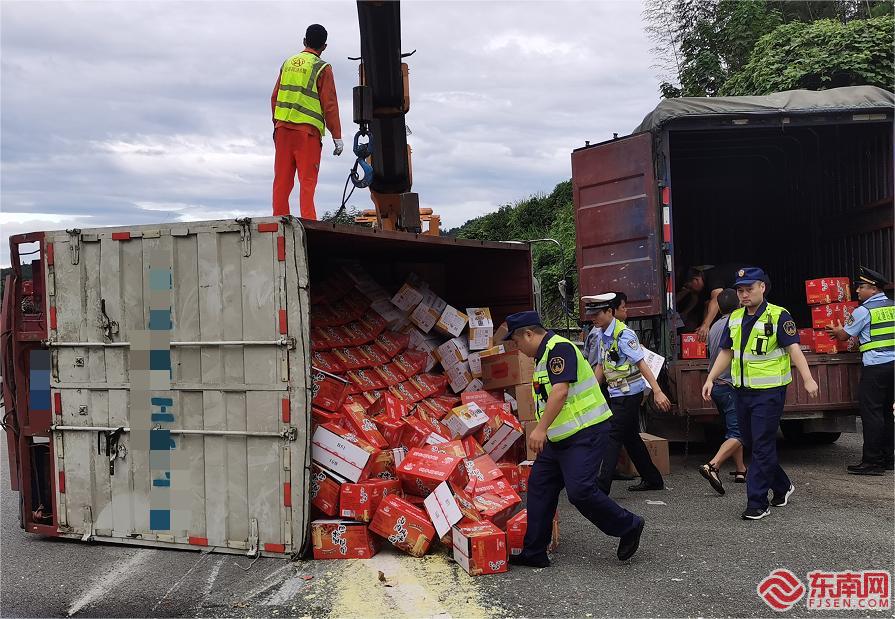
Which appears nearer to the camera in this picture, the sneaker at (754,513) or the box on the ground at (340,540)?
the box on the ground at (340,540)

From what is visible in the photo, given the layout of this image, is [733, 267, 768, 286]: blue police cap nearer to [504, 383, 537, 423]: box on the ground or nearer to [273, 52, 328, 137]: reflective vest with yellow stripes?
[504, 383, 537, 423]: box on the ground

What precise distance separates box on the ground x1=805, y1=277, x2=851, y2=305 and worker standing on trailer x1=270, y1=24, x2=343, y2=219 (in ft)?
16.1

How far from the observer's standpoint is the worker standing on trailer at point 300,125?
22.1ft

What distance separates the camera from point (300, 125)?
6.74 meters

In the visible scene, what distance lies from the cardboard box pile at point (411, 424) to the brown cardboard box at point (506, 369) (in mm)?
13

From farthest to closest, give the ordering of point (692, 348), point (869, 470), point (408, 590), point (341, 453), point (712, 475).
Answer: point (692, 348)
point (869, 470)
point (712, 475)
point (341, 453)
point (408, 590)

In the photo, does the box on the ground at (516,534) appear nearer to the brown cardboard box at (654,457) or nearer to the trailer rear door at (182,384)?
the trailer rear door at (182,384)

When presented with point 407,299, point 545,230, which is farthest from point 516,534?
point 545,230

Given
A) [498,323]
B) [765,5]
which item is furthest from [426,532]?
[765,5]

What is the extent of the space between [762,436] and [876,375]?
208cm

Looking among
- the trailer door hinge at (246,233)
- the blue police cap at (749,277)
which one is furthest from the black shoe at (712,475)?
the trailer door hinge at (246,233)

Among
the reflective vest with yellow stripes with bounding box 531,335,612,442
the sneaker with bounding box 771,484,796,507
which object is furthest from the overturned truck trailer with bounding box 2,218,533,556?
the sneaker with bounding box 771,484,796,507

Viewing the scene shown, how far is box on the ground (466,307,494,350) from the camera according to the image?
24.2ft

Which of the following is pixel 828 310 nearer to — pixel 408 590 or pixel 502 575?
pixel 502 575
